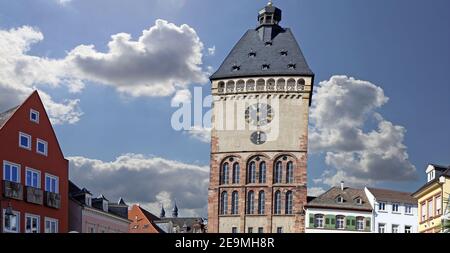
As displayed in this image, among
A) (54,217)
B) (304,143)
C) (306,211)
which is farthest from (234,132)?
(54,217)

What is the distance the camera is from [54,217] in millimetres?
31703

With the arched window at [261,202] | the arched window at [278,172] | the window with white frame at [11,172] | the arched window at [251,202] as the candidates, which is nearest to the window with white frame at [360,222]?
the arched window at [278,172]

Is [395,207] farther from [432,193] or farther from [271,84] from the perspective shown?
[432,193]

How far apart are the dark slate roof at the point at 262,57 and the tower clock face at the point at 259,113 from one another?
3.02 m

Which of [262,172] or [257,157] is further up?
[257,157]

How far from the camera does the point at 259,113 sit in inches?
1871

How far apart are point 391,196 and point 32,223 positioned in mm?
33862

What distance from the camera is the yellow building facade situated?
32441 millimetres

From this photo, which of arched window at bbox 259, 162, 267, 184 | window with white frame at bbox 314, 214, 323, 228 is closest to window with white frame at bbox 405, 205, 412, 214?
window with white frame at bbox 314, 214, 323, 228

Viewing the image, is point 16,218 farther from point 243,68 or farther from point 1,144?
point 243,68

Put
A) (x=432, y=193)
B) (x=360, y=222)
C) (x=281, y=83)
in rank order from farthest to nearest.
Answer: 1. (x=360, y=222)
2. (x=281, y=83)
3. (x=432, y=193)

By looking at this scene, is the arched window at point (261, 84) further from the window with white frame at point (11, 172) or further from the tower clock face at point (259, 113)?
the window with white frame at point (11, 172)

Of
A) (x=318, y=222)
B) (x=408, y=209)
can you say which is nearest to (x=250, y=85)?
(x=318, y=222)
